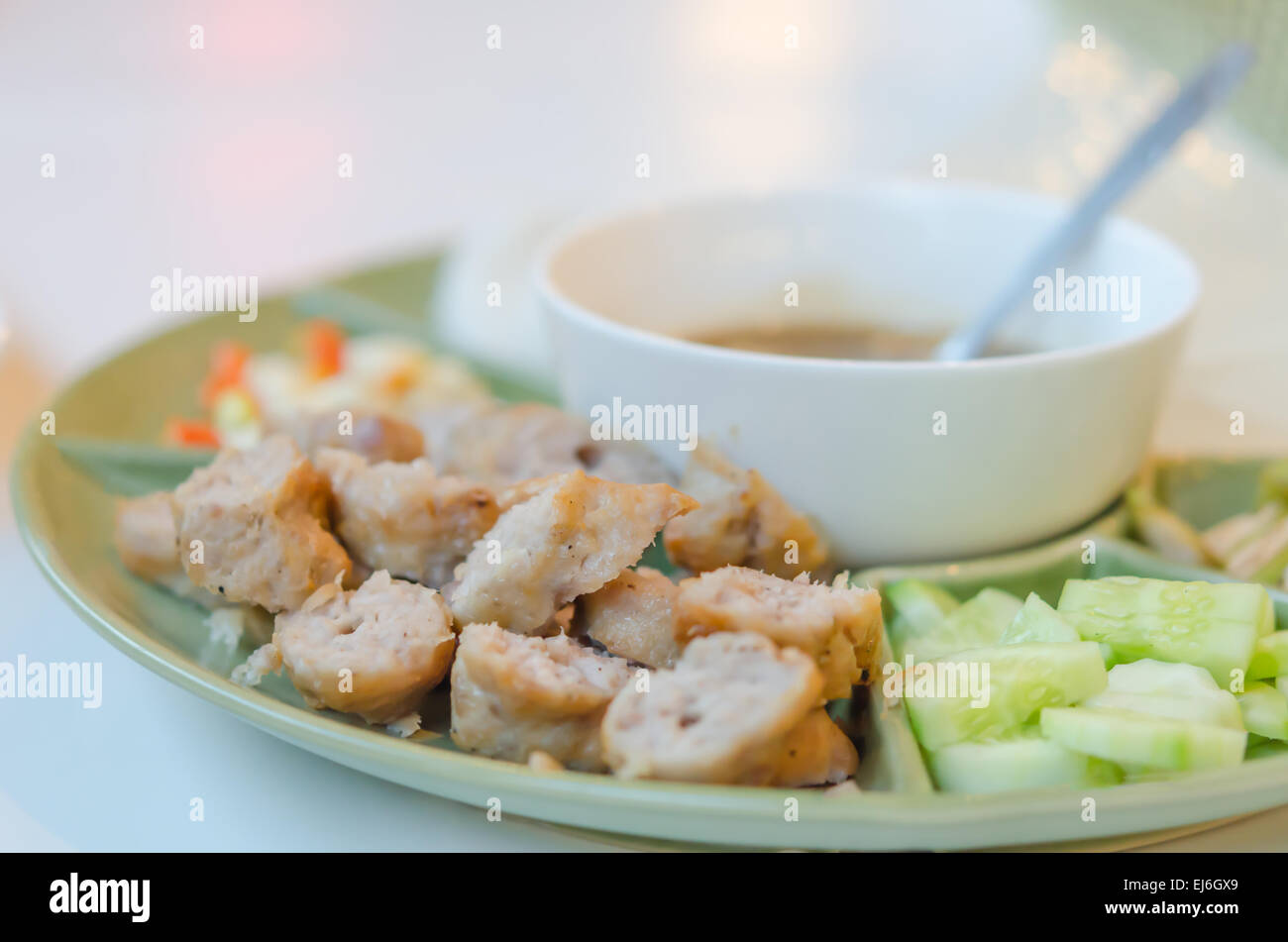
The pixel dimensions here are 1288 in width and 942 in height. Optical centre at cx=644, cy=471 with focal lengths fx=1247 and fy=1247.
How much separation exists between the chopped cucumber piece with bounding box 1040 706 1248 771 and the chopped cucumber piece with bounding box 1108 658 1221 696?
5.2 inches

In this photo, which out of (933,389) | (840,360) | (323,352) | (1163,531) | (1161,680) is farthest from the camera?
(323,352)

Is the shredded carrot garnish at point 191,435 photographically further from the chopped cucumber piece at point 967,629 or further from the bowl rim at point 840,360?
the chopped cucumber piece at point 967,629

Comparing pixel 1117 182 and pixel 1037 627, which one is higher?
pixel 1117 182

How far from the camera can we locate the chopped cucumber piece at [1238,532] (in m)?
2.46

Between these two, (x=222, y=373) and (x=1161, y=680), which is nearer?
(x=1161, y=680)

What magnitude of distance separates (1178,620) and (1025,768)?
40 centimetres

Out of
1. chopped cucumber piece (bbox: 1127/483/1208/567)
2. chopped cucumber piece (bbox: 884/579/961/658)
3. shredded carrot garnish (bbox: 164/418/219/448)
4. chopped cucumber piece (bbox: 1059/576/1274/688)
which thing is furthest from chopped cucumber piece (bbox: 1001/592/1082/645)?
shredded carrot garnish (bbox: 164/418/219/448)

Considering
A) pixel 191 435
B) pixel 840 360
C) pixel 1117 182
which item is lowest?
pixel 191 435

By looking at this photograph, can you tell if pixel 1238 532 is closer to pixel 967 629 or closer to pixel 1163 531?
pixel 1163 531

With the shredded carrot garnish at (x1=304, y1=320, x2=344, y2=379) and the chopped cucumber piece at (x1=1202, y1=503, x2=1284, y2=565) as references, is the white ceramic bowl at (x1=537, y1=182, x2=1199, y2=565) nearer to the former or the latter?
the chopped cucumber piece at (x1=1202, y1=503, x2=1284, y2=565)

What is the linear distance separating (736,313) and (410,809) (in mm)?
1667

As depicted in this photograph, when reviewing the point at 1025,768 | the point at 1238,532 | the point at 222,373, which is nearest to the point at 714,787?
the point at 1025,768

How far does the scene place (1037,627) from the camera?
1.92m
